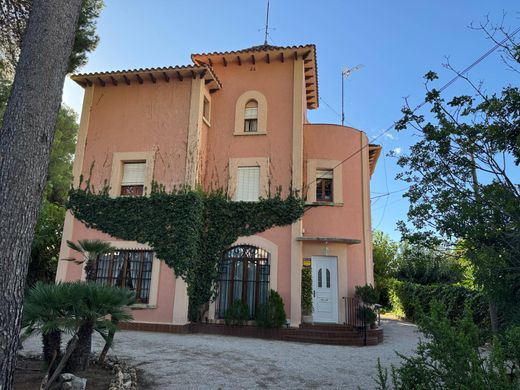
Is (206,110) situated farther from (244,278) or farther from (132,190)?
(244,278)

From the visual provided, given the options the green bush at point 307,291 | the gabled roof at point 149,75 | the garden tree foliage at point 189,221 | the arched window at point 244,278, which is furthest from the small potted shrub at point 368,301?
the gabled roof at point 149,75

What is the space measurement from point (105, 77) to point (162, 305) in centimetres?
821

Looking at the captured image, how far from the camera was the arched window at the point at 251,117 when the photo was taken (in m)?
14.2

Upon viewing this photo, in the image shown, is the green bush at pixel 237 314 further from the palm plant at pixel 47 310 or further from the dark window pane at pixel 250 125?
the palm plant at pixel 47 310

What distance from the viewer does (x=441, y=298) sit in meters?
13.5

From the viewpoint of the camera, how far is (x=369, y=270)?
13.8 meters

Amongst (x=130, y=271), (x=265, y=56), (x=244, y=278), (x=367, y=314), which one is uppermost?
(x=265, y=56)

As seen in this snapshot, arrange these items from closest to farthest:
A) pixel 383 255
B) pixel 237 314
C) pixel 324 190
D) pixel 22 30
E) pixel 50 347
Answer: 1. pixel 50 347
2. pixel 22 30
3. pixel 237 314
4. pixel 324 190
5. pixel 383 255

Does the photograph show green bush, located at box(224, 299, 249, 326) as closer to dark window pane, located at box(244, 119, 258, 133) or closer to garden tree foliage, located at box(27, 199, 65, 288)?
dark window pane, located at box(244, 119, 258, 133)

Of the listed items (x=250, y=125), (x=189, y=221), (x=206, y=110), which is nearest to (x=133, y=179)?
(x=189, y=221)

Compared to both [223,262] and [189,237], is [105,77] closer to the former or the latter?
[189,237]

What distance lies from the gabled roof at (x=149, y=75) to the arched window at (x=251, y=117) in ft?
4.39

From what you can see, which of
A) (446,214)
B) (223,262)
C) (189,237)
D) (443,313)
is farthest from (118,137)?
(443,313)

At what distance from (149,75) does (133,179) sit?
3696 mm
